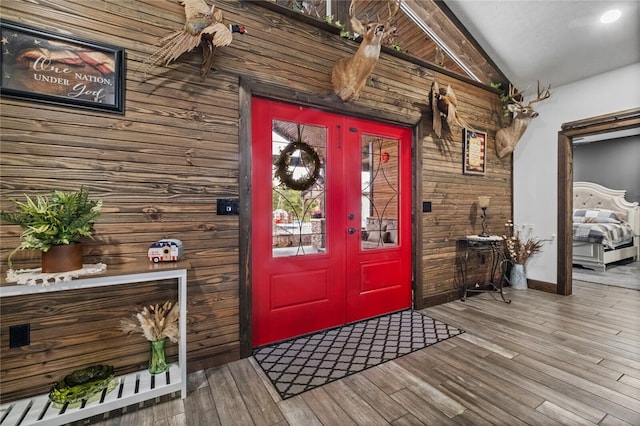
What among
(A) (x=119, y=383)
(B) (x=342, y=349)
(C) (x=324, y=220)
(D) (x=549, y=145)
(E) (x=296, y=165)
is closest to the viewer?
(A) (x=119, y=383)

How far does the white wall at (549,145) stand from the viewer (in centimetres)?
351

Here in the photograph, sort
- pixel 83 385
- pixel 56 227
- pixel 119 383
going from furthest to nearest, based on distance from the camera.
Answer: pixel 119 383 → pixel 83 385 → pixel 56 227

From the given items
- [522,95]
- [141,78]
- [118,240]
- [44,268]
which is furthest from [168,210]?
[522,95]

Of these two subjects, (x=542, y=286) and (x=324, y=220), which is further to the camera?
(x=542, y=286)

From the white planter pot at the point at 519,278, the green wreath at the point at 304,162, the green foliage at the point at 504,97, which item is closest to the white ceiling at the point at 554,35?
the green foliage at the point at 504,97

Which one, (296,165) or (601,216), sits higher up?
(296,165)

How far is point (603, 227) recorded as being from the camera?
5.38 metres

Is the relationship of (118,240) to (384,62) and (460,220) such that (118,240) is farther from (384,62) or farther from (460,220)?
(460,220)

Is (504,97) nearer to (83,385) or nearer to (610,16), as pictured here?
(610,16)

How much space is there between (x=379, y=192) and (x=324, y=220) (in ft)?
2.50

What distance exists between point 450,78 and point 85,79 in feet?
12.4

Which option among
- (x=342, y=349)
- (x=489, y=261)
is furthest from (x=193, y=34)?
(x=489, y=261)

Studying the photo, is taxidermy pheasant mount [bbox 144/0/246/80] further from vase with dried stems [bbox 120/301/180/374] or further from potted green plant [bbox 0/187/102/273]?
vase with dried stems [bbox 120/301/180/374]

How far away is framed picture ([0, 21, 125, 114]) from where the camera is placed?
5.24ft
